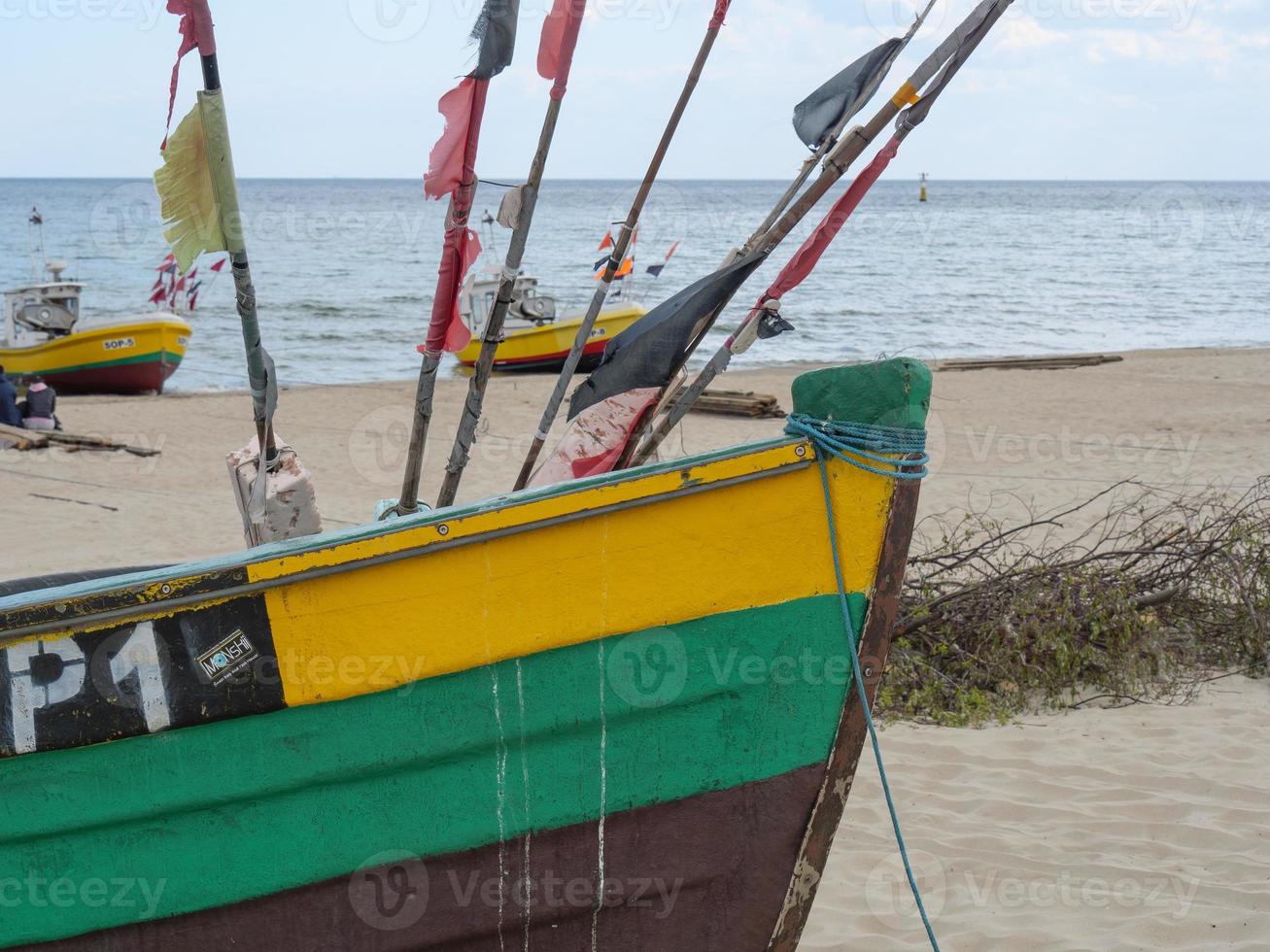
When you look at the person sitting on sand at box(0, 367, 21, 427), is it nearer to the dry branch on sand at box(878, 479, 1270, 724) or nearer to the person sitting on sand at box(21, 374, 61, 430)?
the person sitting on sand at box(21, 374, 61, 430)

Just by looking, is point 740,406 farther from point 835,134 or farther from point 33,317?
point 33,317

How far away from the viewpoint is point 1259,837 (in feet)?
12.6

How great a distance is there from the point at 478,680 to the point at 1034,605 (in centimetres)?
333

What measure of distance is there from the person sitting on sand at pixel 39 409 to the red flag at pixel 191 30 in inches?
404

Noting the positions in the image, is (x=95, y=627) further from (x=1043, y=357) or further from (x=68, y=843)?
(x=1043, y=357)

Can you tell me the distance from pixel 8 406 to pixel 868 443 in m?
11.2

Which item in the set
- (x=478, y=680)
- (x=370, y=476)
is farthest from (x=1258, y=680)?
(x=370, y=476)

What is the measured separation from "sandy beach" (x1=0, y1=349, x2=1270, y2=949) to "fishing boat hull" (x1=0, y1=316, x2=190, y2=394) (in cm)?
56

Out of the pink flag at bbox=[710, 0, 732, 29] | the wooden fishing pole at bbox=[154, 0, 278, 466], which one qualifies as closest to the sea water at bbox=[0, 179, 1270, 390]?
the pink flag at bbox=[710, 0, 732, 29]

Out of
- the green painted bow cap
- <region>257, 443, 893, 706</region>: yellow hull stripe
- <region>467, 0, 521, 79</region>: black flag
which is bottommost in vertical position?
<region>257, 443, 893, 706</region>: yellow hull stripe

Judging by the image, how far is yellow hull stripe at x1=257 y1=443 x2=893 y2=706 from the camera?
8.36 feet

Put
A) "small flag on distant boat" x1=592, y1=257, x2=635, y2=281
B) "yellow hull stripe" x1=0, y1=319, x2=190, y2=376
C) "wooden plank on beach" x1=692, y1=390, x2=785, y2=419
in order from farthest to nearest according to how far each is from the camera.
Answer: "yellow hull stripe" x1=0, y1=319, x2=190, y2=376 → "wooden plank on beach" x1=692, y1=390, x2=785, y2=419 → "small flag on distant boat" x1=592, y1=257, x2=635, y2=281

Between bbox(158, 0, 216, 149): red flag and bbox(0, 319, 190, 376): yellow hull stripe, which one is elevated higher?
bbox(158, 0, 216, 149): red flag

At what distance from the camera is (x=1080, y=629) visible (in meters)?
5.23
